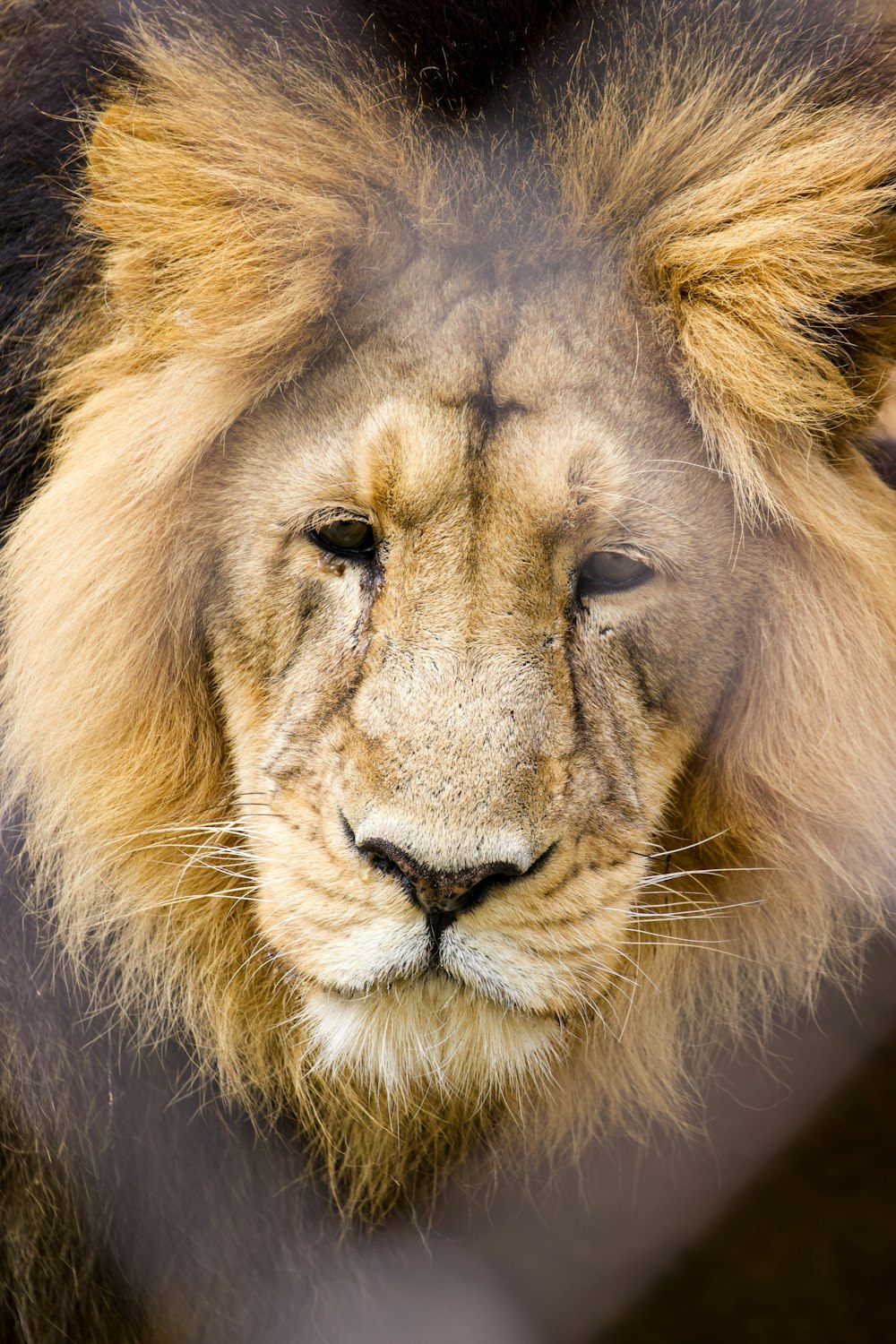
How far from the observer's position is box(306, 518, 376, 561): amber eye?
4.68 ft

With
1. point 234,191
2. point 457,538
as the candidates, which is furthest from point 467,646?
point 234,191

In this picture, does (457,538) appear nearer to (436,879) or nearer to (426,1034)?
(436,879)

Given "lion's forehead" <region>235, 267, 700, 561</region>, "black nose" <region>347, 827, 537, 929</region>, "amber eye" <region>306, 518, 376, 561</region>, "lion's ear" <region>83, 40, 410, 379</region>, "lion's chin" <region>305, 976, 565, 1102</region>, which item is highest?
"lion's ear" <region>83, 40, 410, 379</region>

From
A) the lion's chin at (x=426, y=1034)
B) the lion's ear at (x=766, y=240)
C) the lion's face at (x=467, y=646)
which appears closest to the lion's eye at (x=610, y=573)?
the lion's face at (x=467, y=646)

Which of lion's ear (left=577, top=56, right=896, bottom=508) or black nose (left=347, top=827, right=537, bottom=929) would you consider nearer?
black nose (left=347, top=827, right=537, bottom=929)

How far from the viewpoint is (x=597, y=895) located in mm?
1390

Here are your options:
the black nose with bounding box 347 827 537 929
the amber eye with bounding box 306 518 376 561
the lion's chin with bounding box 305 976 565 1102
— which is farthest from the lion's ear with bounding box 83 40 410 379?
the lion's chin with bounding box 305 976 565 1102

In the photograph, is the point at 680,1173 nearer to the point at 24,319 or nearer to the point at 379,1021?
the point at 379,1021

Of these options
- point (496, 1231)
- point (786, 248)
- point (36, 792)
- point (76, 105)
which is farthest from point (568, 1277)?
point (76, 105)

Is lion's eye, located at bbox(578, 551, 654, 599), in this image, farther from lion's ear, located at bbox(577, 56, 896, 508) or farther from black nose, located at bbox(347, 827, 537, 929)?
black nose, located at bbox(347, 827, 537, 929)

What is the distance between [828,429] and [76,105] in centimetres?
89

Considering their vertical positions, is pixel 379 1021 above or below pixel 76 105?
below

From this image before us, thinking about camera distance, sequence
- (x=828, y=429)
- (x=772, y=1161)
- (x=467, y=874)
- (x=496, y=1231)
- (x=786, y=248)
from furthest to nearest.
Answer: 1. (x=772, y=1161)
2. (x=496, y=1231)
3. (x=828, y=429)
4. (x=786, y=248)
5. (x=467, y=874)

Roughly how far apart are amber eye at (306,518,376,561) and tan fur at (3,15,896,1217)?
2 centimetres
